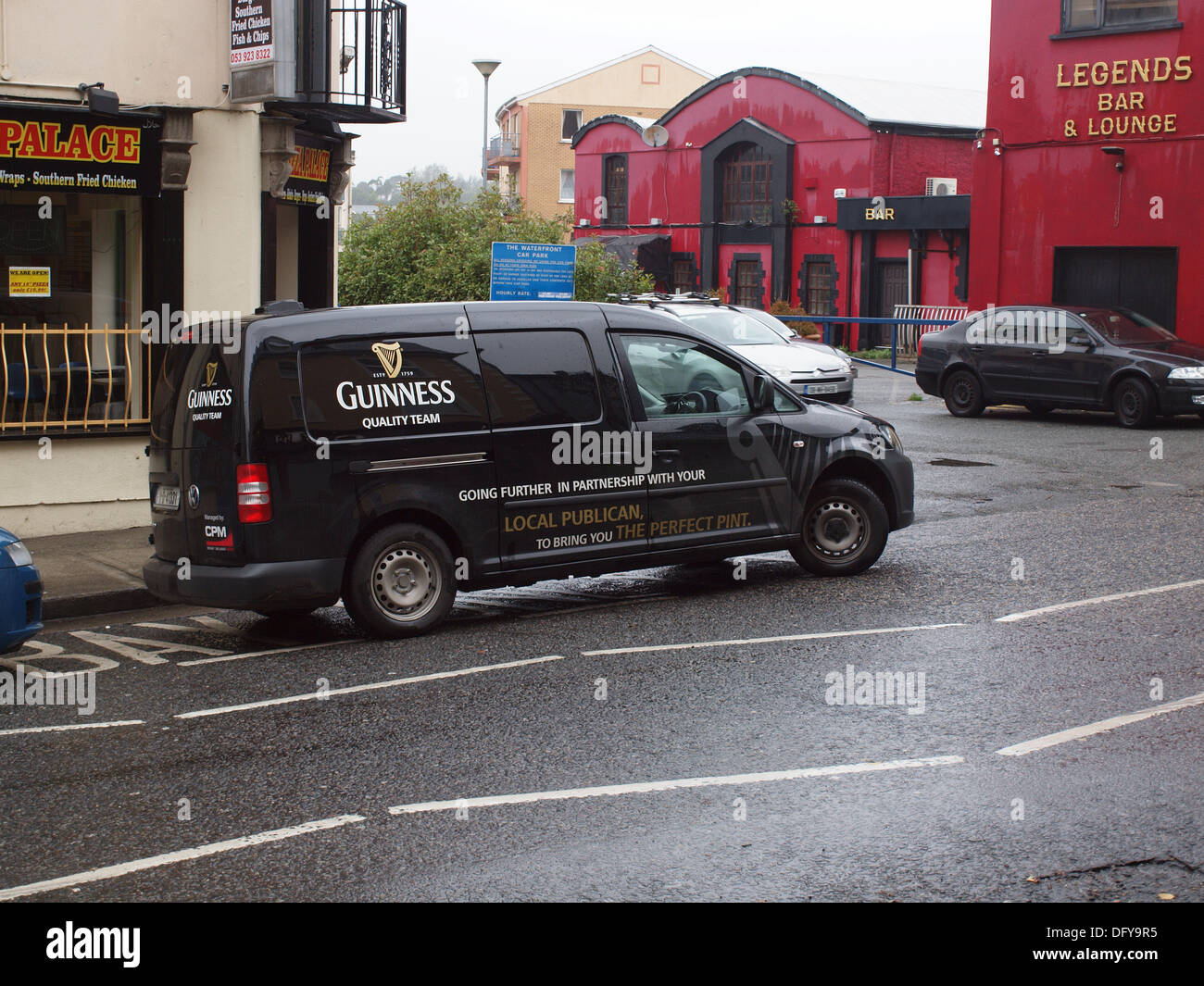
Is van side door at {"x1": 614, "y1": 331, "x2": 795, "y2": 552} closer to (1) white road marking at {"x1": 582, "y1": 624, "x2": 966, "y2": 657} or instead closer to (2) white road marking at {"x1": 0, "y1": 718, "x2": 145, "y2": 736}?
(1) white road marking at {"x1": 582, "y1": 624, "x2": 966, "y2": 657}

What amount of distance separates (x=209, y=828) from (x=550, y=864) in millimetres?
1327

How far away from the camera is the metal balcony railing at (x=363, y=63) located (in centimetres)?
1310

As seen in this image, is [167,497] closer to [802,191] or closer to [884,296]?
[884,296]

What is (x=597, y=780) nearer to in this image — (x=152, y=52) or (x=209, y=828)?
(x=209, y=828)

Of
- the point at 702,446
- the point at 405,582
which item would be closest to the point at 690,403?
the point at 702,446

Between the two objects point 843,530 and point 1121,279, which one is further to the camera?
point 1121,279

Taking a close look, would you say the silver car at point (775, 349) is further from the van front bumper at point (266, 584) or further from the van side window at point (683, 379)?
the van front bumper at point (266, 584)

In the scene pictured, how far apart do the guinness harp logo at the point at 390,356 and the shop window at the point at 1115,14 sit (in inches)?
781

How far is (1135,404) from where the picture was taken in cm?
2019

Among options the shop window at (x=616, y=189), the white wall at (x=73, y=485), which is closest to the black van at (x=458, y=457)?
the white wall at (x=73, y=485)

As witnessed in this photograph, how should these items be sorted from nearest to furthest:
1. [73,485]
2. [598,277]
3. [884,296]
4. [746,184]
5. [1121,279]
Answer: [73,485] < [598,277] < [1121,279] < [884,296] < [746,184]

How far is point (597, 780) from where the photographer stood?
5.78m

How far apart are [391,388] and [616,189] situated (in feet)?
141

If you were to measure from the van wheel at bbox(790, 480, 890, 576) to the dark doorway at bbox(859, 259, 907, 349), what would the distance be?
30141 millimetres
